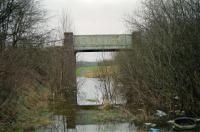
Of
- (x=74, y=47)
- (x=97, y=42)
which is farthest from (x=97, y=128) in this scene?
(x=97, y=42)

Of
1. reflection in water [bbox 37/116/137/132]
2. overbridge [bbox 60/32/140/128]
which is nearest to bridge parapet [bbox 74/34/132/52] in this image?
overbridge [bbox 60/32/140/128]

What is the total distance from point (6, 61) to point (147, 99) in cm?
719

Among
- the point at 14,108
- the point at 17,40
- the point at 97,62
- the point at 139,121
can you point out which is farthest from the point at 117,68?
the point at 14,108

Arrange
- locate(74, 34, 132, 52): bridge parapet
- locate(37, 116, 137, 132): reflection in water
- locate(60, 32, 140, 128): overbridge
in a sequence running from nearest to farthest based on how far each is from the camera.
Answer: locate(37, 116, 137, 132): reflection in water < locate(60, 32, 140, 128): overbridge < locate(74, 34, 132, 52): bridge parapet

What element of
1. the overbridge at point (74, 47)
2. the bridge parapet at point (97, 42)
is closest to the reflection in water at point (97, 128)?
the overbridge at point (74, 47)

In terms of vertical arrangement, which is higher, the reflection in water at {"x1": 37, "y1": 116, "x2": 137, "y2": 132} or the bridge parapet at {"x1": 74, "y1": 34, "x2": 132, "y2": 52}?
the bridge parapet at {"x1": 74, "y1": 34, "x2": 132, "y2": 52}

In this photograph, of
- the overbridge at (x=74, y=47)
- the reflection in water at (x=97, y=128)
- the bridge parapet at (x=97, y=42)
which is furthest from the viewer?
the bridge parapet at (x=97, y=42)

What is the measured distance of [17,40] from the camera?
22.3 m

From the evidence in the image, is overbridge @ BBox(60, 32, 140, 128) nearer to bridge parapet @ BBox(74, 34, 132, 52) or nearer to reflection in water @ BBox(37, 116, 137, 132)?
bridge parapet @ BBox(74, 34, 132, 52)

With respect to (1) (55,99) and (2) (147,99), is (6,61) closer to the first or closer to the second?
(2) (147,99)

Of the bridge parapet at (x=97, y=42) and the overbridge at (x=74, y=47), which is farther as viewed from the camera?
the bridge parapet at (x=97, y=42)

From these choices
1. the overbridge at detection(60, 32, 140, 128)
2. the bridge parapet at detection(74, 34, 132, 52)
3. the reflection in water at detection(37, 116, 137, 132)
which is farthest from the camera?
the bridge parapet at detection(74, 34, 132, 52)

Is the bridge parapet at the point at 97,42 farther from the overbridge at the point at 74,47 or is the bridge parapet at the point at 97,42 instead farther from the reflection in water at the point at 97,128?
the reflection in water at the point at 97,128

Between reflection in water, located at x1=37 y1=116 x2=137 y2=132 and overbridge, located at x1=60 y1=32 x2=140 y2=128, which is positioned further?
overbridge, located at x1=60 y1=32 x2=140 y2=128
